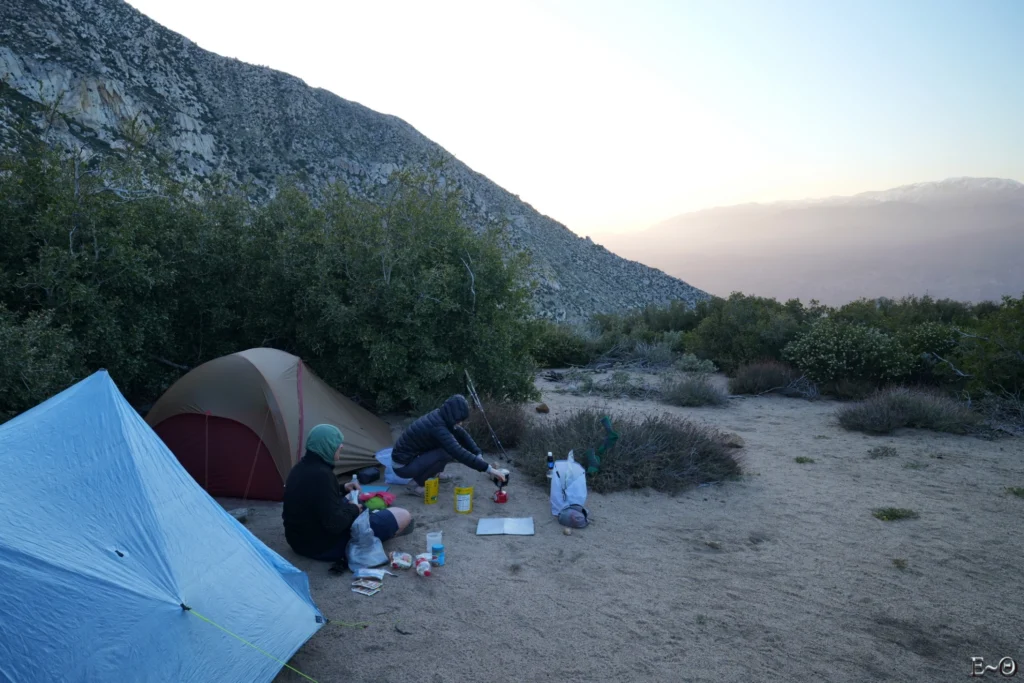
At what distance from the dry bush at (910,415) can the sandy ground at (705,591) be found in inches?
90.2

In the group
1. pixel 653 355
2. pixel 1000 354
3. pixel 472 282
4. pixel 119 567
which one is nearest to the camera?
pixel 119 567

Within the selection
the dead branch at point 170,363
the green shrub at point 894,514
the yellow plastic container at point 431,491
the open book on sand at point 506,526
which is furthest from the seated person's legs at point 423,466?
the green shrub at point 894,514

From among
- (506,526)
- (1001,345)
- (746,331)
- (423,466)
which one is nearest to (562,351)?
(746,331)

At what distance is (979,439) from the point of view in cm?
909

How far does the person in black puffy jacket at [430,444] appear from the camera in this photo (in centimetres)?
637

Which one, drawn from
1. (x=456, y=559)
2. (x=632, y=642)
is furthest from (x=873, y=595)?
(x=456, y=559)

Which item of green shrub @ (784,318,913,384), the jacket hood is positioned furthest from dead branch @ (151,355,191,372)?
green shrub @ (784,318,913,384)

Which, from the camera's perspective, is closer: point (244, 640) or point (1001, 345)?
point (244, 640)

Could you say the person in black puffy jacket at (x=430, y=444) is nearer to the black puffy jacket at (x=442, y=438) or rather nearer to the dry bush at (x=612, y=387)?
the black puffy jacket at (x=442, y=438)

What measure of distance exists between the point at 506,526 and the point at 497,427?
268 cm

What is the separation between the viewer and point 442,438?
6.26 metres

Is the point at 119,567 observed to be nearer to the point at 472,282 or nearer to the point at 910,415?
the point at 472,282

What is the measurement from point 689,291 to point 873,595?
40732 millimetres

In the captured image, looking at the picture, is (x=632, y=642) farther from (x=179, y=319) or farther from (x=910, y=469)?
(x=179, y=319)
